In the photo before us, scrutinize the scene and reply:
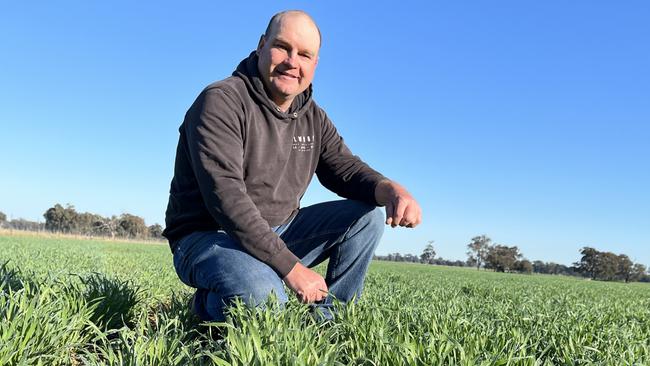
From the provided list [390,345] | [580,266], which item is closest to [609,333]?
[390,345]

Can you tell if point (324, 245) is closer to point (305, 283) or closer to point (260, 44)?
point (305, 283)

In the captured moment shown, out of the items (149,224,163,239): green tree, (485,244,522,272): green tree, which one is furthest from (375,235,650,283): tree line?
(149,224,163,239): green tree

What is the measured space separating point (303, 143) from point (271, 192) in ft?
1.55

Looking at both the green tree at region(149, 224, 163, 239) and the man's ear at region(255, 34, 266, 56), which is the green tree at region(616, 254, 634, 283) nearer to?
the green tree at region(149, 224, 163, 239)

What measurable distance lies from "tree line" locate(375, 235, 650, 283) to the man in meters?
126

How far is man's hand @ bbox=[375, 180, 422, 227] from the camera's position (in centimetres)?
331

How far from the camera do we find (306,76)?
3.32m

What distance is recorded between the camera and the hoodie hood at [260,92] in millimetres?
3299

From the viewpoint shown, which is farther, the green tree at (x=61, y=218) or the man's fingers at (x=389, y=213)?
the green tree at (x=61, y=218)

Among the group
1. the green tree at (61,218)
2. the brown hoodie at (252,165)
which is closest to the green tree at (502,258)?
the green tree at (61,218)

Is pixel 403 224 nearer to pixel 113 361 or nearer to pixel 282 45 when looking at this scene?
pixel 282 45

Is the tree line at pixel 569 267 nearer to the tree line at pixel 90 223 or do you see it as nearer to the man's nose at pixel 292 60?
the tree line at pixel 90 223

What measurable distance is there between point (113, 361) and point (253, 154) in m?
1.49

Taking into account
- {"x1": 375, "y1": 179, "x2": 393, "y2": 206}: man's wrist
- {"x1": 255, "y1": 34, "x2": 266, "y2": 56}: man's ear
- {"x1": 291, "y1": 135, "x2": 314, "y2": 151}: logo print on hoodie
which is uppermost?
{"x1": 255, "y1": 34, "x2": 266, "y2": 56}: man's ear
